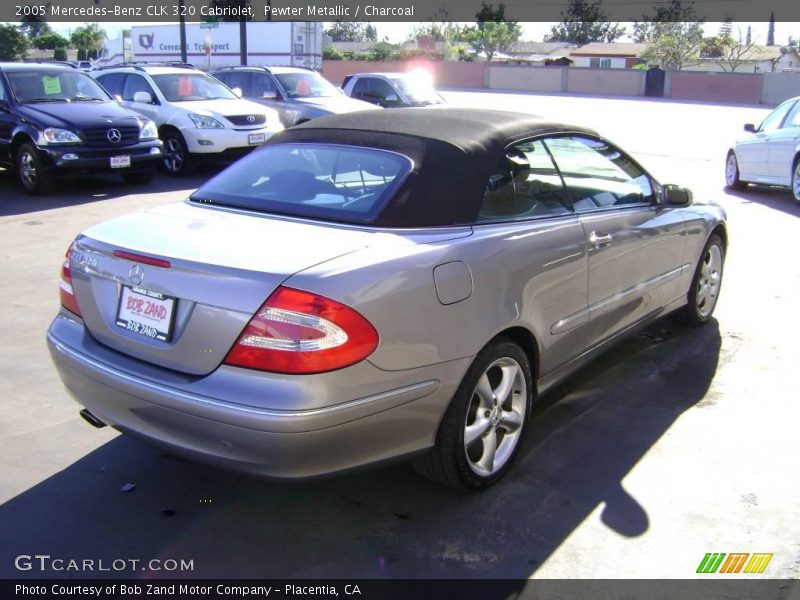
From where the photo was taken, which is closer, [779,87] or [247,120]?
[247,120]

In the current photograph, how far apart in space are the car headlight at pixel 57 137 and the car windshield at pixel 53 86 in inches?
32.8

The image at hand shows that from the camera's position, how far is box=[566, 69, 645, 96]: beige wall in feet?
164

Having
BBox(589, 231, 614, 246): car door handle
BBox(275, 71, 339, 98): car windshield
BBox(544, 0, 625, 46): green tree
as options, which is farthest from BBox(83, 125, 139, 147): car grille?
BBox(544, 0, 625, 46): green tree

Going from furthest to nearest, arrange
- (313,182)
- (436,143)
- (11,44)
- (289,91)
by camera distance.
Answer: (11,44) < (289,91) < (313,182) < (436,143)

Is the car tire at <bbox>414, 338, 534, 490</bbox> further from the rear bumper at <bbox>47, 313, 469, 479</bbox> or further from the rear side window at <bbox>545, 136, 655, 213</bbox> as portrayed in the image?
the rear side window at <bbox>545, 136, 655, 213</bbox>

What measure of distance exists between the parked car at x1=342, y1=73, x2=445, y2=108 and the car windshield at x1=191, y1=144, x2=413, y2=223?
1409 centimetres

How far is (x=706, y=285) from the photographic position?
19.1ft

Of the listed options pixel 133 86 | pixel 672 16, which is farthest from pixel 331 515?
pixel 672 16

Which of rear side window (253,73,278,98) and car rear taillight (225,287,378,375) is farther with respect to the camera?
rear side window (253,73,278,98)

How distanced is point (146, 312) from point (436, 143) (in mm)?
1494

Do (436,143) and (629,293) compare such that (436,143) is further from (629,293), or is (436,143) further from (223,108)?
(223,108)

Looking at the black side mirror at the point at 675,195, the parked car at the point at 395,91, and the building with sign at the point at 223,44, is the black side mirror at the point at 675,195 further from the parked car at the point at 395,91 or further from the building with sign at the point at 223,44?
the building with sign at the point at 223,44

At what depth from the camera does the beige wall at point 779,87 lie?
42469mm

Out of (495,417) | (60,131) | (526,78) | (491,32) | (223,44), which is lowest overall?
(495,417)
